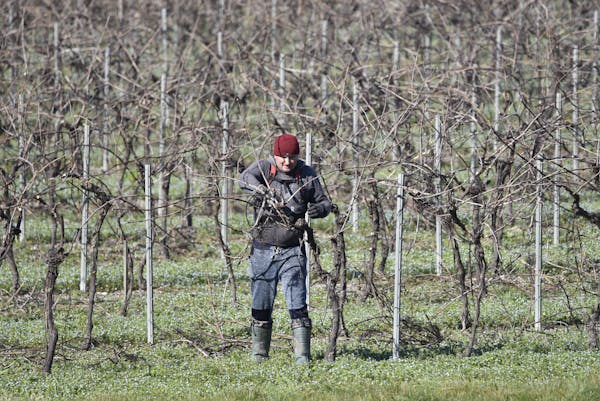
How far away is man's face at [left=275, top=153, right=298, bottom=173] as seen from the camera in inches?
380

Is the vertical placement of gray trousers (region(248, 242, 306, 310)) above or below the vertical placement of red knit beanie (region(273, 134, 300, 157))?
below

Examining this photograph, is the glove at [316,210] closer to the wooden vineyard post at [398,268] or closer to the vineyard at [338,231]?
the vineyard at [338,231]

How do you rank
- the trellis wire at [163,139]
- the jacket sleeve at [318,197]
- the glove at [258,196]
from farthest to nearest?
the trellis wire at [163,139], the jacket sleeve at [318,197], the glove at [258,196]

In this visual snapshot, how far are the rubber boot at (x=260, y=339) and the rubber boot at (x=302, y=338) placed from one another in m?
0.31

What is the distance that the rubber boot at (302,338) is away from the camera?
9.73 m

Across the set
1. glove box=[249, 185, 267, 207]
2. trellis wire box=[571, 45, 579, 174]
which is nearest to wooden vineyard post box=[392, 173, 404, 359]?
glove box=[249, 185, 267, 207]

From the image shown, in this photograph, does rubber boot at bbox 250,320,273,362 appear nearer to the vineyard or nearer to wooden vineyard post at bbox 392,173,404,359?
the vineyard

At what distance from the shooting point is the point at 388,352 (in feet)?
35.3

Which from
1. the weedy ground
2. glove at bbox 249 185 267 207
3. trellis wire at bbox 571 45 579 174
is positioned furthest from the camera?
trellis wire at bbox 571 45 579 174

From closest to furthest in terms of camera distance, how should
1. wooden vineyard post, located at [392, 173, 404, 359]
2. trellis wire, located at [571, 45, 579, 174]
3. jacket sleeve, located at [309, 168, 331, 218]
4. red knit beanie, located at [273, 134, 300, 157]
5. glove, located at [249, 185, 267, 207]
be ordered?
1. glove, located at [249, 185, 267, 207]
2. red knit beanie, located at [273, 134, 300, 157]
3. jacket sleeve, located at [309, 168, 331, 218]
4. wooden vineyard post, located at [392, 173, 404, 359]
5. trellis wire, located at [571, 45, 579, 174]

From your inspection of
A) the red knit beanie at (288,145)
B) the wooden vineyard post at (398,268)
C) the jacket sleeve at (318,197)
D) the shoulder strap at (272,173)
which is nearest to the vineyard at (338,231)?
the wooden vineyard post at (398,268)

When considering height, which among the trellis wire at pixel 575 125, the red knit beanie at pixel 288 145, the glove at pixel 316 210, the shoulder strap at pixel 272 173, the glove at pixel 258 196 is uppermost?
the trellis wire at pixel 575 125

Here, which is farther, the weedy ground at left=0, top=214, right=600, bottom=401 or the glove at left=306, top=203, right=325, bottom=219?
the glove at left=306, top=203, right=325, bottom=219

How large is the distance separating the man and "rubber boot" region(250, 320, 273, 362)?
0.18 meters
